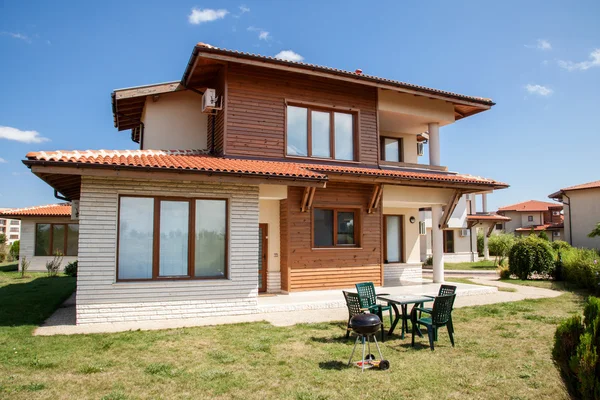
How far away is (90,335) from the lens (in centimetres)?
841

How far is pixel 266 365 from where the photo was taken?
6652 millimetres

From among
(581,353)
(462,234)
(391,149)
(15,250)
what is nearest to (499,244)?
(462,234)

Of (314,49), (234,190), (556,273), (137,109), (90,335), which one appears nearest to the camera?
(90,335)

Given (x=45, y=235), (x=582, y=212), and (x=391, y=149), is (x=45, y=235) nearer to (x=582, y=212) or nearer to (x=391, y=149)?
(x=391, y=149)

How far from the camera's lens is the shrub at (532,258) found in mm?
18712

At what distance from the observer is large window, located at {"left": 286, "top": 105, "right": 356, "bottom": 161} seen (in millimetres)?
13688

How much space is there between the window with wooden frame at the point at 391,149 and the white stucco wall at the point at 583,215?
23152 millimetres

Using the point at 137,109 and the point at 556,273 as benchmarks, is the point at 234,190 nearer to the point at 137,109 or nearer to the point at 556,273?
the point at 137,109

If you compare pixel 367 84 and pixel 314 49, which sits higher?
pixel 314 49

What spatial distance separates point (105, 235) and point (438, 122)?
12620 millimetres

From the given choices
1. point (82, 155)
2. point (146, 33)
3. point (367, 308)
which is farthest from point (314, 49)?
point (367, 308)

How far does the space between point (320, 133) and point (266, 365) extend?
29.3 ft

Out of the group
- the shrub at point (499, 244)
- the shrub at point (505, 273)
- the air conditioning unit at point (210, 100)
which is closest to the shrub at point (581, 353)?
the air conditioning unit at point (210, 100)

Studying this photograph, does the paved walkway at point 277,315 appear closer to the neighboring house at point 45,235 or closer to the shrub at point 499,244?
the neighboring house at point 45,235
